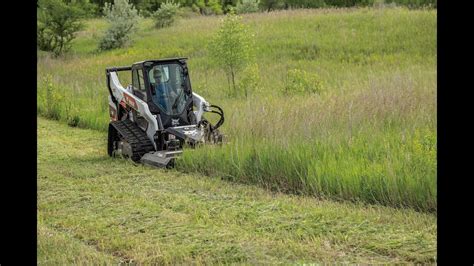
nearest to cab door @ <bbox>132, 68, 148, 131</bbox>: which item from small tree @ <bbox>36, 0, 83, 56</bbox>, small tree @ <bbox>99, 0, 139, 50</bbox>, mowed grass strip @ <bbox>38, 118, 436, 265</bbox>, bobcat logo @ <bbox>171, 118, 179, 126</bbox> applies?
bobcat logo @ <bbox>171, 118, 179, 126</bbox>

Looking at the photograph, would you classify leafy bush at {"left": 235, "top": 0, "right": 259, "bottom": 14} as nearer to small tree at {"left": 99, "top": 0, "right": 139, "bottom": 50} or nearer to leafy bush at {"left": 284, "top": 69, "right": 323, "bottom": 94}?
small tree at {"left": 99, "top": 0, "right": 139, "bottom": 50}

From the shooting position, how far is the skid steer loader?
1012 centimetres

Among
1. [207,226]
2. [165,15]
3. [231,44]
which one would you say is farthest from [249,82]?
[165,15]

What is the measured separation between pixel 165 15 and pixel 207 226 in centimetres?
3184

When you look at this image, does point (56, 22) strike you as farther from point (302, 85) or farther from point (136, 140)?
point (136, 140)

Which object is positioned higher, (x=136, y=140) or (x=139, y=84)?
(x=139, y=84)

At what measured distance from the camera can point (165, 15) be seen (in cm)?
3697

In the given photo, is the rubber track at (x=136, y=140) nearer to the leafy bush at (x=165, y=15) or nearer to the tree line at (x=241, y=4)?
the leafy bush at (x=165, y=15)

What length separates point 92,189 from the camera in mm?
8484

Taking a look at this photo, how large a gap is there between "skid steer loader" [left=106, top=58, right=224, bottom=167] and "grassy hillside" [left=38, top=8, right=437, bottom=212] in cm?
54
